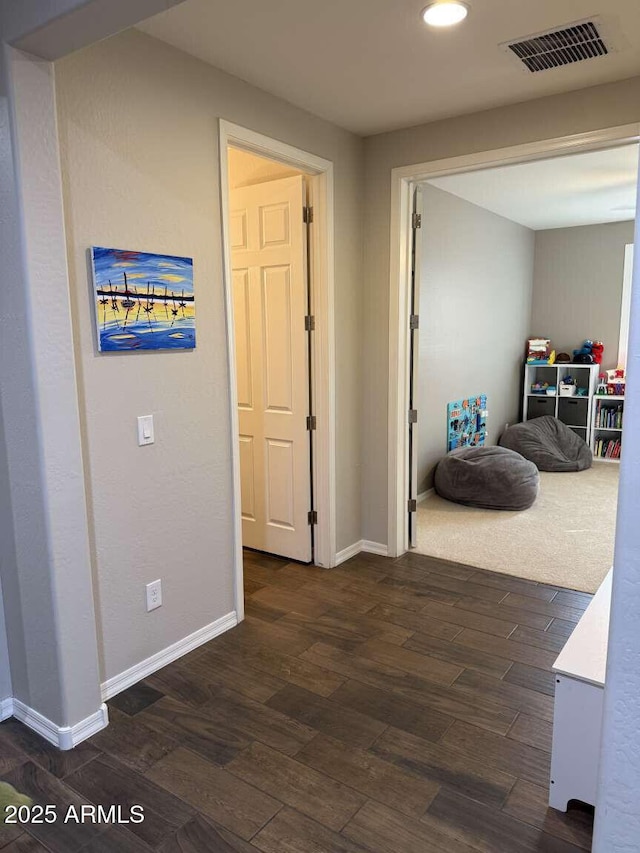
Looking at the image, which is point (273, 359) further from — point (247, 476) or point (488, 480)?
point (488, 480)

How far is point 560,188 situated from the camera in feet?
16.5

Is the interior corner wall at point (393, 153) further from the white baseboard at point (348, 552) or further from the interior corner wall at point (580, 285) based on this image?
the interior corner wall at point (580, 285)

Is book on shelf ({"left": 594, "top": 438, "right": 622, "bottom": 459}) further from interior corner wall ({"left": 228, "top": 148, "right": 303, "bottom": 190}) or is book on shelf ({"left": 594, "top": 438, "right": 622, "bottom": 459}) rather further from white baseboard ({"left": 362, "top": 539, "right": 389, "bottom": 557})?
interior corner wall ({"left": 228, "top": 148, "right": 303, "bottom": 190})

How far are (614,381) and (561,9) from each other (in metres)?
5.08

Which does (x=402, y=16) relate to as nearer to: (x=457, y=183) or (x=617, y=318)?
(x=457, y=183)

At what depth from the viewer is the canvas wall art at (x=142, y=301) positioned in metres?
2.22

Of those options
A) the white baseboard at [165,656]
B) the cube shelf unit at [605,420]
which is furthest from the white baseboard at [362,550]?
the cube shelf unit at [605,420]

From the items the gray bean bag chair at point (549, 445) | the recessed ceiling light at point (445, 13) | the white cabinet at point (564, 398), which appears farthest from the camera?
the white cabinet at point (564, 398)

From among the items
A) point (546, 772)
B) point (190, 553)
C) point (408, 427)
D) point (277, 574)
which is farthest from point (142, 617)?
point (408, 427)

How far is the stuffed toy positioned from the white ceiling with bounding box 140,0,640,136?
235 centimetres

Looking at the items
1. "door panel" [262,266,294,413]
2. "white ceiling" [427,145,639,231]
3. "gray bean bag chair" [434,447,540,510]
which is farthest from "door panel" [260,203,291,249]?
"gray bean bag chair" [434,447,540,510]

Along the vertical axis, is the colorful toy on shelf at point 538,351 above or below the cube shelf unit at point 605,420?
above

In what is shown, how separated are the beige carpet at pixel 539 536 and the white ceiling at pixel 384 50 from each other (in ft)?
8.65

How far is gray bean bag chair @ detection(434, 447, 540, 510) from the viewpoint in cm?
481
